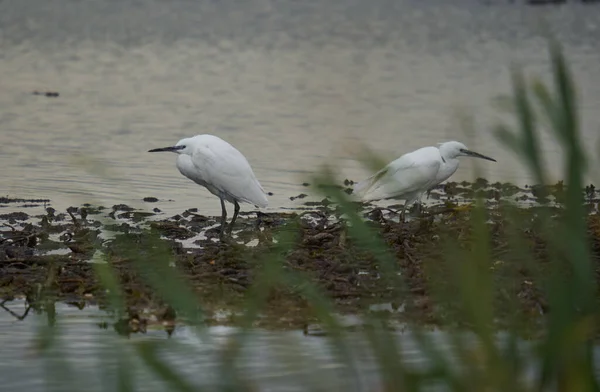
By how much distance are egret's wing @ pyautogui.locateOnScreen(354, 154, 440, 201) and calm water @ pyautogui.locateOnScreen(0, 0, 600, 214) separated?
148 cm

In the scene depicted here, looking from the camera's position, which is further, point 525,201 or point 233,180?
point 525,201

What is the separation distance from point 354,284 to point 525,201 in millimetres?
4999

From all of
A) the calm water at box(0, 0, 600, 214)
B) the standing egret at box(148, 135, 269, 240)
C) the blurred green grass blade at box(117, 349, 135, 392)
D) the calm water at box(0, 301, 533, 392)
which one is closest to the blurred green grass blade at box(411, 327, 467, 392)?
the calm water at box(0, 0, 600, 214)

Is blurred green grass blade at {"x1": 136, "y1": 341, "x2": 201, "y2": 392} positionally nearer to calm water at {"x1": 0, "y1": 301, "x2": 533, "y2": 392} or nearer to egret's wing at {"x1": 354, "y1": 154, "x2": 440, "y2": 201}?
calm water at {"x1": 0, "y1": 301, "x2": 533, "y2": 392}

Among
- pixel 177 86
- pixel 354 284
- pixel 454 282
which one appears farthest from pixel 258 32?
pixel 454 282

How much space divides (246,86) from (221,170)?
14327 mm

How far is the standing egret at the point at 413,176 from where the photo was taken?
10.1m

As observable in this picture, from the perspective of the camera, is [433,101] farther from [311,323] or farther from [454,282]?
[454,282]

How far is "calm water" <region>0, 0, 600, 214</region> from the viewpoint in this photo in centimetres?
1365

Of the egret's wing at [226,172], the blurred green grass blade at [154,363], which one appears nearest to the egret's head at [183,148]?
the egret's wing at [226,172]

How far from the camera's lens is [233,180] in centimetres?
977

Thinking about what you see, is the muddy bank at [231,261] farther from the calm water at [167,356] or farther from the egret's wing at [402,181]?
the egret's wing at [402,181]

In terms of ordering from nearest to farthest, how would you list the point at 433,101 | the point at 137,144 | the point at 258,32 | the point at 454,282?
1. the point at 454,282
2. the point at 137,144
3. the point at 433,101
4. the point at 258,32

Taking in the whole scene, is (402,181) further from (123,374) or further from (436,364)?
(123,374)
